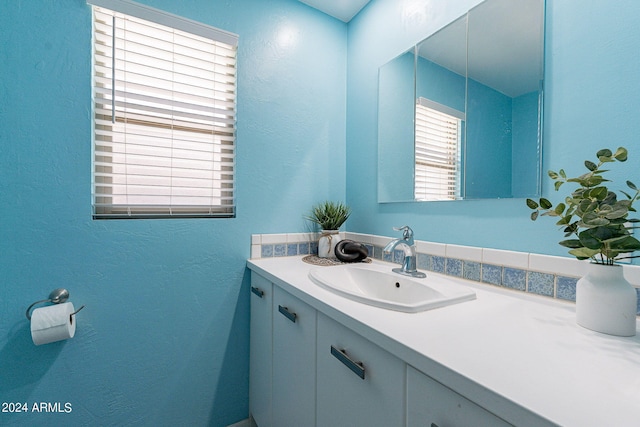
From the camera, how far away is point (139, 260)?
1180 millimetres

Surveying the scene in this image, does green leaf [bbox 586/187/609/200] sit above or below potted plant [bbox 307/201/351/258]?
above

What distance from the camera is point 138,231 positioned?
1.18 m

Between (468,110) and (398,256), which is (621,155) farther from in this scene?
(398,256)

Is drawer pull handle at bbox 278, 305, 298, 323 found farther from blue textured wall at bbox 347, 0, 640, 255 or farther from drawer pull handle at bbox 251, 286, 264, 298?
blue textured wall at bbox 347, 0, 640, 255

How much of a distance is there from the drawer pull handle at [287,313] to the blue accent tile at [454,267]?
2.01 feet

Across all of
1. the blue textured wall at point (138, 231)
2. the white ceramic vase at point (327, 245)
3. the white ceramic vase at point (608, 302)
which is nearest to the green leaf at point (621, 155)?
the white ceramic vase at point (608, 302)

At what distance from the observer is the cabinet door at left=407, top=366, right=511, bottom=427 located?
44cm

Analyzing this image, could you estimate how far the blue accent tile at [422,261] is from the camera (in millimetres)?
1197

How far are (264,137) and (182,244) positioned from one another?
25.3 inches

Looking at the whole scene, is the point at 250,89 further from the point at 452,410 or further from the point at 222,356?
the point at 452,410

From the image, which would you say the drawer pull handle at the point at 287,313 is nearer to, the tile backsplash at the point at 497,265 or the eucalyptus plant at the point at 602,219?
the tile backsplash at the point at 497,265

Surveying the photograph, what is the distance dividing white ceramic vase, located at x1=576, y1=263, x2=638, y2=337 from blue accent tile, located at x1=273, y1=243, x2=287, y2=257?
1.15 m

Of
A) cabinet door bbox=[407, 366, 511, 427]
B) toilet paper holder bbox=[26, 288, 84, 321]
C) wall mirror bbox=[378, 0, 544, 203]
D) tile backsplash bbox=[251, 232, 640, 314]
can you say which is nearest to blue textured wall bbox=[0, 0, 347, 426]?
toilet paper holder bbox=[26, 288, 84, 321]

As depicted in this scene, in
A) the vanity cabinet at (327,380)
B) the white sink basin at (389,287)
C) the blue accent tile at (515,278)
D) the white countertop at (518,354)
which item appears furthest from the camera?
the blue accent tile at (515,278)
